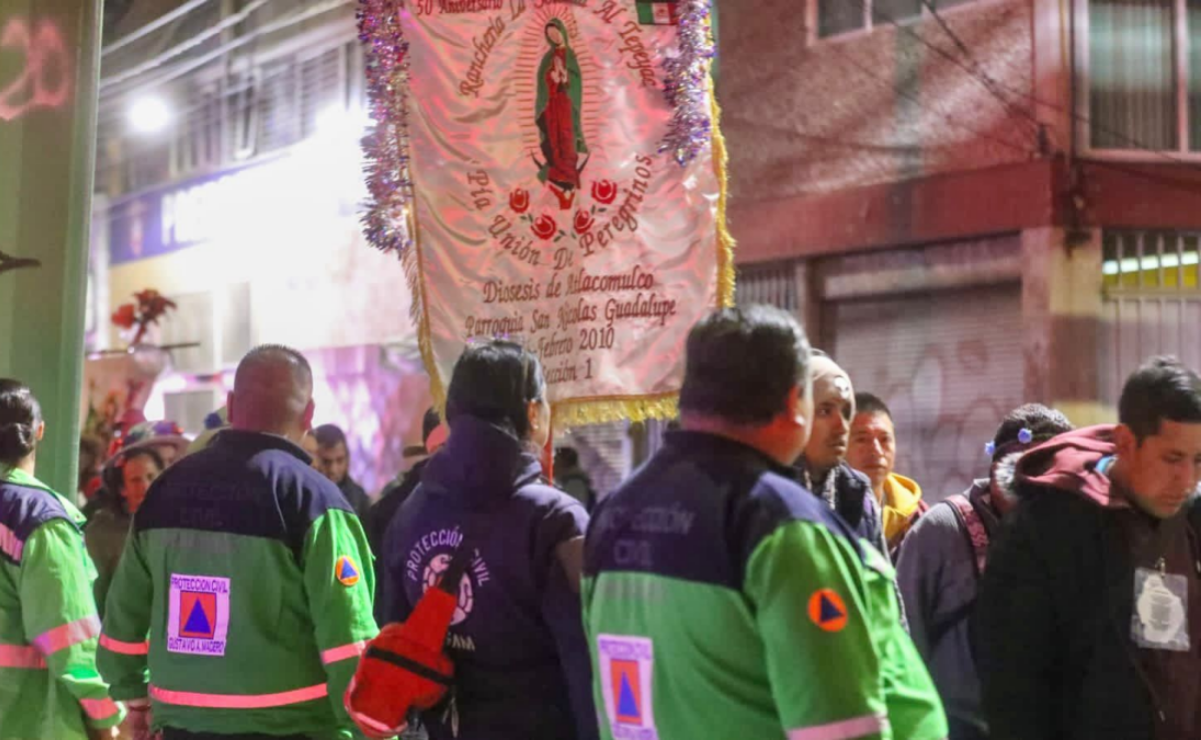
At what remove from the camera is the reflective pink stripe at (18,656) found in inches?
214

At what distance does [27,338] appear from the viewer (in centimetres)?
748

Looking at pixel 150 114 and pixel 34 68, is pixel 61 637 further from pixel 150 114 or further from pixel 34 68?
pixel 150 114

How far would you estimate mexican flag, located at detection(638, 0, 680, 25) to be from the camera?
214 inches

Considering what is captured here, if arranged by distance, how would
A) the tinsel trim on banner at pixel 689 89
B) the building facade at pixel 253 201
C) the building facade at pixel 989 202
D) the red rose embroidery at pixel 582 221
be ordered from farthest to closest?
the building facade at pixel 253 201
the building facade at pixel 989 202
the red rose embroidery at pixel 582 221
the tinsel trim on banner at pixel 689 89

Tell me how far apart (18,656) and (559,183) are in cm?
244

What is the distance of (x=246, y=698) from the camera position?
4.40 m

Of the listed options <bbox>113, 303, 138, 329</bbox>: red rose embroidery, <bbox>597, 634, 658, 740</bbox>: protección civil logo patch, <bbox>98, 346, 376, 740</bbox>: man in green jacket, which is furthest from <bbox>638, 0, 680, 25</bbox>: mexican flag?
<bbox>113, 303, 138, 329</bbox>: red rose embroidery

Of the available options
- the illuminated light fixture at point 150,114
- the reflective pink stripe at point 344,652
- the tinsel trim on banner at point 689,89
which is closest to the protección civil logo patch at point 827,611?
the reflective pink stripe at point 344,652

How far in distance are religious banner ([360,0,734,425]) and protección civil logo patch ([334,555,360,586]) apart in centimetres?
115

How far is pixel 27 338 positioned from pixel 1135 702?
5498mm

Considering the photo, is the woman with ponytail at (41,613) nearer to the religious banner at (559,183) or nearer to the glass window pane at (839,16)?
the religious banner at (559,183)

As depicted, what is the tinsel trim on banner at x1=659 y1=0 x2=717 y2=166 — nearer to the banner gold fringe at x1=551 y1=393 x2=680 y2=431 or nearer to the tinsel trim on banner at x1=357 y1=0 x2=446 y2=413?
the banner gold fringe at x1=551 y1=393 x2=680 y2=431

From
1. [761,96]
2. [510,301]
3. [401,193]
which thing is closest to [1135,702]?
[510,301]

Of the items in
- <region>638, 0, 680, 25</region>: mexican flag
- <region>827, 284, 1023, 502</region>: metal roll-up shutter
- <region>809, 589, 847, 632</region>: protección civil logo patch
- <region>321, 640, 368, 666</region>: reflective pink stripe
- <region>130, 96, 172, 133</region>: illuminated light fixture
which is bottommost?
<region>321, 640, 368, 666</region>: reflective pink stripe
